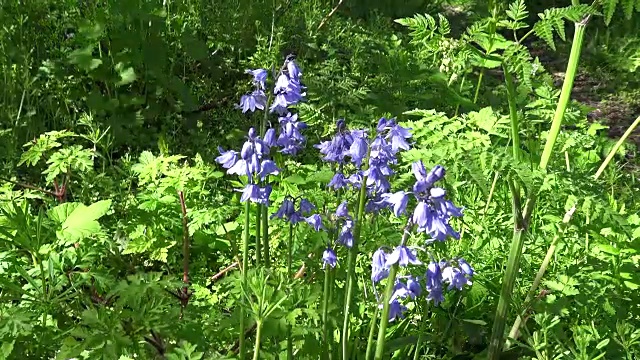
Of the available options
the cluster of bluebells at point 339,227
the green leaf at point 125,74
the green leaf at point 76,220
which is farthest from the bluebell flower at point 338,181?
the green leaf at point 125,74

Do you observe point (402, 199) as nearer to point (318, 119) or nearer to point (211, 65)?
point (318, 119)

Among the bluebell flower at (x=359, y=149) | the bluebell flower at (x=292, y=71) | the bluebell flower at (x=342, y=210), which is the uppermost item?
the bluebell flower at (x=292, y=71)

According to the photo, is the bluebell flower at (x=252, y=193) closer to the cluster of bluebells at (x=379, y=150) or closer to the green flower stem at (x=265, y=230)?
the green flower stem at (x=265, y=230)

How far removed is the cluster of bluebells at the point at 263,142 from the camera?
1.73 meters

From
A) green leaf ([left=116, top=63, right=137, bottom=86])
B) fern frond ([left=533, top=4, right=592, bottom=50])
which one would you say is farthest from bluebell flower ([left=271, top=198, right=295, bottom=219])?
green leaf ([left=116, top=63, right=137, bottom=86])

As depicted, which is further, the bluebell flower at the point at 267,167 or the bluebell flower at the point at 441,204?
the bluebell flower at the point at 267,167

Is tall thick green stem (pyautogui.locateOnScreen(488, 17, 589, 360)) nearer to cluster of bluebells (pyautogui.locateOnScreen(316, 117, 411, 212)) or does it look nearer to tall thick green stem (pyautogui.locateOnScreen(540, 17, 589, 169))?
tall thick green stem (pyautogui.locateOnScreen(540, 17, 589, 169))

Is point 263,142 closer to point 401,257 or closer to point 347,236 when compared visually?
point 347,236

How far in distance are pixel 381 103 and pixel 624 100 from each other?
7.45ft

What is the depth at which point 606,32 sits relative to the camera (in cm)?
604

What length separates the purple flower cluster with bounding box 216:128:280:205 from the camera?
1728 mm

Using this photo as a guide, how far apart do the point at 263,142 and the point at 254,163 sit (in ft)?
0.20

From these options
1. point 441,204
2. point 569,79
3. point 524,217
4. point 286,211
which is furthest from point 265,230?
point 569,79

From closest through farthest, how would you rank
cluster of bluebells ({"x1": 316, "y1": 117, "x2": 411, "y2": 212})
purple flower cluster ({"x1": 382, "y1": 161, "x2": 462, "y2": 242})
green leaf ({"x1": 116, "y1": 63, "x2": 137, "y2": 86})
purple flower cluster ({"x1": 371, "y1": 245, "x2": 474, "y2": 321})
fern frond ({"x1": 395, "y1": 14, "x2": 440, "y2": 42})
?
purple flower cluster ({"x1": 382, "y1": 161, "x2": 462, "y2": 242}) < purple flower cluster ({"x1": 371, "y1": 245, "x2": 474, "y2": 321}) < cluster of bluebells ({"x1": 316, "y1": 117, "x2": 411, "y2": 212}) < fern frond ({"x1": 395, "y1": 14, "x2": 440, "y2": 42}) < green leaf ({"x1": 116, "y1": 63, "x2": 137, "y2": 86})
